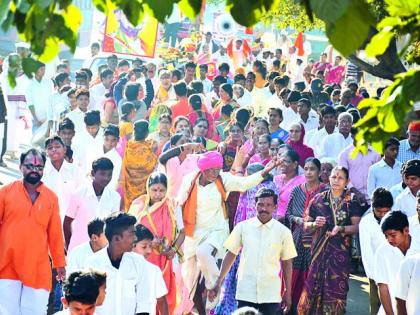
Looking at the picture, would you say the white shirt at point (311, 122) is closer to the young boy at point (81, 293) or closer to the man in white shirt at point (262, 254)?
the man in white shirt at point (262, 254)

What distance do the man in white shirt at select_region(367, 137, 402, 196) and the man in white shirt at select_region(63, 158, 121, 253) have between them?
9.87 ft

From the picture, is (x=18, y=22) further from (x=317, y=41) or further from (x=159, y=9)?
(x=317, y=41)

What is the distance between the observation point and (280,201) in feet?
37.7

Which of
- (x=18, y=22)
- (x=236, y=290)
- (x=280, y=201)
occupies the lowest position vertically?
(x=236, y=290)

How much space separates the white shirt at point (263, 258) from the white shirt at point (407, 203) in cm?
130

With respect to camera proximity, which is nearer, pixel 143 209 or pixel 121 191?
pixel 143 209

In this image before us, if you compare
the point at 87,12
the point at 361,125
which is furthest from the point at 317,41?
the point at 361,125

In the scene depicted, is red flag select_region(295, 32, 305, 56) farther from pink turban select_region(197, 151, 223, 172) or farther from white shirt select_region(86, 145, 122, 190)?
pink turban select_region(197, 151, 223, 172)

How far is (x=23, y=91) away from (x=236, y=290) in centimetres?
933

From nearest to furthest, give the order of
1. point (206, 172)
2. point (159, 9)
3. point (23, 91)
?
point (159, 9)
point (206, 172)
point (23, 91)

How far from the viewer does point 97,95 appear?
2002 centimetres

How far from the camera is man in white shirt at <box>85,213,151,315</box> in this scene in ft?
26.5

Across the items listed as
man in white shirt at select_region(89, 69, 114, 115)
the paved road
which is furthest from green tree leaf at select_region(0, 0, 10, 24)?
man in white shirt at select_region(89, 69, 114, 115)

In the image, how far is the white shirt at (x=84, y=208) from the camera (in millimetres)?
10258
